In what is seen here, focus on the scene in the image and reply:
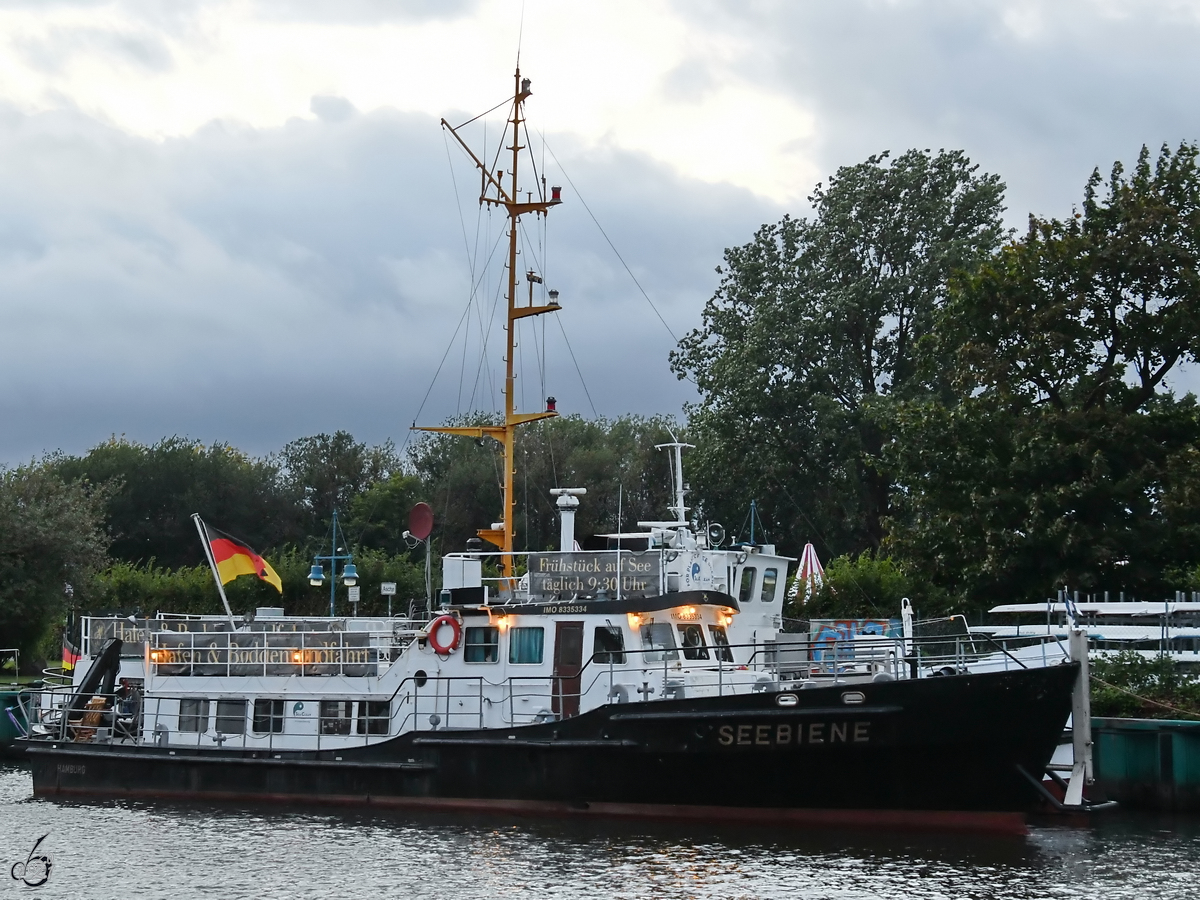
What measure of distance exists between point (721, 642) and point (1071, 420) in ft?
47.6

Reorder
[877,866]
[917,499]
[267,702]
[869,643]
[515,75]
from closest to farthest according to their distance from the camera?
[877,866] → [869,643] → [267,702] → [515,75] → [917,499]

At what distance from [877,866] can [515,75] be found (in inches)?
650

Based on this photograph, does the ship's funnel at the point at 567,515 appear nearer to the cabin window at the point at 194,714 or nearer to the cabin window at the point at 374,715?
the cabin window at the point at 374,715

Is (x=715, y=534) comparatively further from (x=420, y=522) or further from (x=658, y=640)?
(x=420, y=522)

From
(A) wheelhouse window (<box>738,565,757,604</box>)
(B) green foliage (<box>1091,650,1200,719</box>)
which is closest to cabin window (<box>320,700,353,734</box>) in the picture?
(A) wheelhouse window (<box>738,565,757,604</box>)

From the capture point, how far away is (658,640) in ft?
79.0

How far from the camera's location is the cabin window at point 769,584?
2650 centimetres

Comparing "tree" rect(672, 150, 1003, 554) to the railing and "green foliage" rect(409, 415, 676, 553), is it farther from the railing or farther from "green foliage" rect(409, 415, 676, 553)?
the railing

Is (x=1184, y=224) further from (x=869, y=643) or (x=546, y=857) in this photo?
(x=546, y=857)

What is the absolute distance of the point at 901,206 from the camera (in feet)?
162

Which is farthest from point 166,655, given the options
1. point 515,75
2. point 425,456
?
point 425,456

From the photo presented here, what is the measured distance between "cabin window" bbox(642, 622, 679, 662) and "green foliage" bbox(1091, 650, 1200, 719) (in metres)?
8.25

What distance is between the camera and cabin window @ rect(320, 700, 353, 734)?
84.5 feet

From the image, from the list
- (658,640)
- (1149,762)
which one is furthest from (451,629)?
(1149,762)
